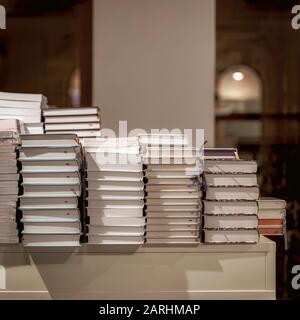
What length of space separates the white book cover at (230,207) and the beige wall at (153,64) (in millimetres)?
1108

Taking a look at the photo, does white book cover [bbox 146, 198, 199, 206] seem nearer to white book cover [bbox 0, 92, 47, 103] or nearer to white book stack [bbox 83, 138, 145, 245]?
white book stack [bbox 83, 138, 145, 245]

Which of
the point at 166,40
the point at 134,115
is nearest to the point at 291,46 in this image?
the point at 166,40

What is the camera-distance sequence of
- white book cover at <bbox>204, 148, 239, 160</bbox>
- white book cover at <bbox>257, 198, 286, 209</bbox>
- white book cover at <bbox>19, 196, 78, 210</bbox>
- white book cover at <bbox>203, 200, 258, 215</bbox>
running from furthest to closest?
white book cover at <bbox>257, 198, 286, 209</bbox> → white book cover at <bbox>204, 148, 239, 160</bbox> → white book cover at <bbox>203, 200, 258, 215</bbox> → white book cover at <bbox>19, 196, 78, 210</bbox>

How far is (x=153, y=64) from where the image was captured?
3.59m

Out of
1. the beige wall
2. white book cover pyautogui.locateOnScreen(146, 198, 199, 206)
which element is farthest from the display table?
the beige wall

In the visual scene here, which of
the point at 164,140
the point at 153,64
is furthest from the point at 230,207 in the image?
the point at 153,64

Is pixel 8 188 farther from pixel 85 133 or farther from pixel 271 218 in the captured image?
pixel 271 218

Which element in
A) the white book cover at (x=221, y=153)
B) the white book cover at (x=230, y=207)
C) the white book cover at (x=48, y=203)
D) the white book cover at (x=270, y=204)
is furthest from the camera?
the white book cover at (x=270, y=204)

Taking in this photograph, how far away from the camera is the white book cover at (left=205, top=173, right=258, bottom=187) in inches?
101

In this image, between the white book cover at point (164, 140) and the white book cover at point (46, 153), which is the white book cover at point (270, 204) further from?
the white book cover at point (46, 153)

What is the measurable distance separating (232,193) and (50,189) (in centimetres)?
99

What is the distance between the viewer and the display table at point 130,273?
Result: 8.32 feet

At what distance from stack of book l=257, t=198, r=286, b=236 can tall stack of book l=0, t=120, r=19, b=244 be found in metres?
1.52

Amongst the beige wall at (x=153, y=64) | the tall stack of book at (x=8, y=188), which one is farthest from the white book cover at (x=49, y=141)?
the beige wall at (x=153, y=64)
